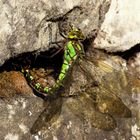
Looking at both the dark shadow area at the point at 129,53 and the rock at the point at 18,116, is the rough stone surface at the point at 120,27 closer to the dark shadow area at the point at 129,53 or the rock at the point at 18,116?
the dark shadow area at the point at 129,53

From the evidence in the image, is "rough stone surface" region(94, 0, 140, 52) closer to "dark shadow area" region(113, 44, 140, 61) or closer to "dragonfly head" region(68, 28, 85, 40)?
"dark shadow area" region(113, 44, 140, 61)

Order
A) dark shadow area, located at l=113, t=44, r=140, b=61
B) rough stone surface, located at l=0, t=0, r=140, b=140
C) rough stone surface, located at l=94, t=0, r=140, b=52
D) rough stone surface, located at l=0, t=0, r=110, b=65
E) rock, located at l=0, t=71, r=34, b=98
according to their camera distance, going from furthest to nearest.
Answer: dark shadow area, located at l=113, t=44, r=140, b=61 < rough stone surface, located at l=94, t=0, r=140, b=52 < rock, located at l=0, t=71, r=34, b=98 < rough stone surface, located at l=0, t=0, r=140, b=140 < rough stone surface, located at l=0, t=0, r=110, b=65

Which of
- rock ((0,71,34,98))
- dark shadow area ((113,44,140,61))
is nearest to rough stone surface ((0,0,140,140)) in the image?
rock ((0,71,34,98))

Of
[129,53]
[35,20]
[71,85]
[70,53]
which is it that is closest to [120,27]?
[129,53]

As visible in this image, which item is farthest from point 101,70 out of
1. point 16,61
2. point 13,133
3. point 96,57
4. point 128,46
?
point 13,133

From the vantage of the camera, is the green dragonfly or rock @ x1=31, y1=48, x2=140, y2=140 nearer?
rock @ x1=31, y1=48, x2=140, y2=140

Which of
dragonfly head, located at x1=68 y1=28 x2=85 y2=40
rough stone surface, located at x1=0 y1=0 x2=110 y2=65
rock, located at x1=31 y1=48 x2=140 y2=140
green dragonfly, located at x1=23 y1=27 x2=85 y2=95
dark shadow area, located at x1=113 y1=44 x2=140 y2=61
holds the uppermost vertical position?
rough stone surface, located at x1=0 y1=0 x2=110 y2=65

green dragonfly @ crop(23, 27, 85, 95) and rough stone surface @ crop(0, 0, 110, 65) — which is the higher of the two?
rough stone surface @ crop(0, 0, 110, 65)
